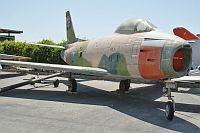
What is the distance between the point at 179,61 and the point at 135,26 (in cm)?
254

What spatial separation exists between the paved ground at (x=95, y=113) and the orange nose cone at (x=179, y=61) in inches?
54.3

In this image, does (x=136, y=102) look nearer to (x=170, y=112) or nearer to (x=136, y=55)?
(x=136, y=55)

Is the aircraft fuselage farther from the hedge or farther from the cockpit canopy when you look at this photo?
the hedge

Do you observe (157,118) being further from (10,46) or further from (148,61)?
(10,46)

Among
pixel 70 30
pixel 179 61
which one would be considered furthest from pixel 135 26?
pixel 70 30

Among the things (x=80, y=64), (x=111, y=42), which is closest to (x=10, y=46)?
(x=80, y=64)

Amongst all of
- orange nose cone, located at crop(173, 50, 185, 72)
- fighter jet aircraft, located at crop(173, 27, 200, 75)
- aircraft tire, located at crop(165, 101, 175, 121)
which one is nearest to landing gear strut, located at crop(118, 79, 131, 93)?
fighter jet aircraft, located at crop(173, 27, 200, 75)

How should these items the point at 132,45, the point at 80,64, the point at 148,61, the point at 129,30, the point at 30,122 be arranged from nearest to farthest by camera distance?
the point at 30,122 → the point at 148,61 → the point at 132,45 → the point at 129,30 → the point at 80,64

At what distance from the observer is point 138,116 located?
8148 mm

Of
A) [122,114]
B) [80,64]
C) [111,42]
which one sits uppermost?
[111,42]

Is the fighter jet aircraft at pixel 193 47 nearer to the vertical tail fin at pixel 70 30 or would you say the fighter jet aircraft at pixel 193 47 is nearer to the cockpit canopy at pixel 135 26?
the cockpit canopy at pixel 135 26

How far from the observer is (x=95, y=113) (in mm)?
8516

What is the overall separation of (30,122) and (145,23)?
5360mm

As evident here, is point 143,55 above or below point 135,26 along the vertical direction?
below
